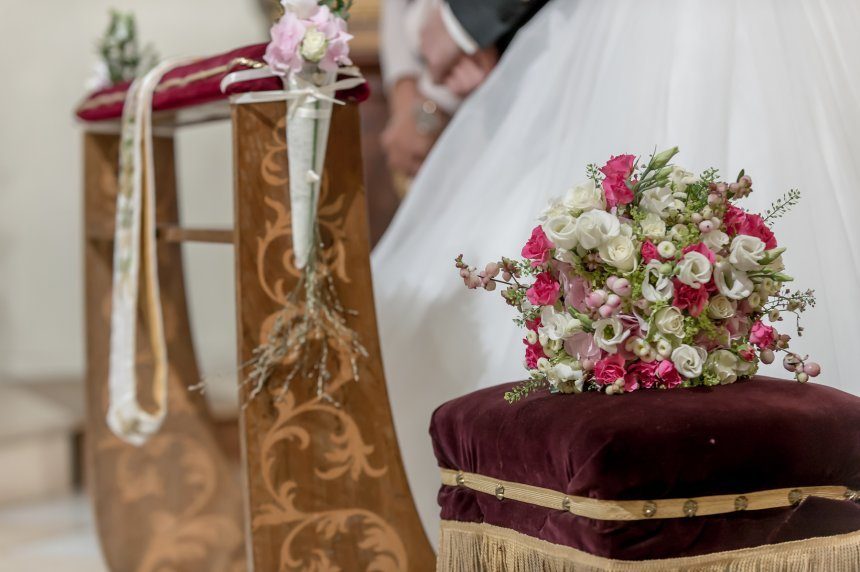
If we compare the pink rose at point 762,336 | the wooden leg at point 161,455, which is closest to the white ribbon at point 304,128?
the pink rose at point 762,336

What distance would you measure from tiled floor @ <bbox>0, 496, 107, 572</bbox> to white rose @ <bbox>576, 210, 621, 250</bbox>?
5.15 feet

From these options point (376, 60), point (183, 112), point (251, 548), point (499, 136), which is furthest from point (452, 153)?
point (376, 60)

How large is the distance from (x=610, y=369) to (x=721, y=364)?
5.1 inches

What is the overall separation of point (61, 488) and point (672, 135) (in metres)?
2.36

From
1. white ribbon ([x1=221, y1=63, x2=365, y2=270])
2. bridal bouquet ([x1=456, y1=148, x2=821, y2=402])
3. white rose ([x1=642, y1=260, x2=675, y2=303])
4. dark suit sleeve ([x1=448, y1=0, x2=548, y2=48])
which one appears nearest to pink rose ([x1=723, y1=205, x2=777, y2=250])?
bridal bouquet ([x1=456, y1=148, x2=821, y2=402])

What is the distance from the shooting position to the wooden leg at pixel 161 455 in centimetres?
232

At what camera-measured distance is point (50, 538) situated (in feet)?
8.77

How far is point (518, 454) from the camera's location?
1.20 metres

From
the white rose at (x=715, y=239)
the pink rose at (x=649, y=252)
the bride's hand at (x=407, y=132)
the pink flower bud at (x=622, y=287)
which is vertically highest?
the bride's hand at (x=407, y=132)

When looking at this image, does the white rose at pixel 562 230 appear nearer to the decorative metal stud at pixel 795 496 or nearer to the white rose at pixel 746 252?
the white rose at pixel 746 252

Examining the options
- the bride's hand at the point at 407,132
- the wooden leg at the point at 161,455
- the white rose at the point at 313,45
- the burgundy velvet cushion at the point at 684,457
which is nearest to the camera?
the burgundy velvet cushion at the point at 684,457

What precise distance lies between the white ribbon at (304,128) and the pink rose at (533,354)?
17.1 inches

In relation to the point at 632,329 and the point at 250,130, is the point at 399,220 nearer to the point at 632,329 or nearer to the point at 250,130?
the point at 250,130

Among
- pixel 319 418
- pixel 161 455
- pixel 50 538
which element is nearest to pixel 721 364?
pixel 319 418
